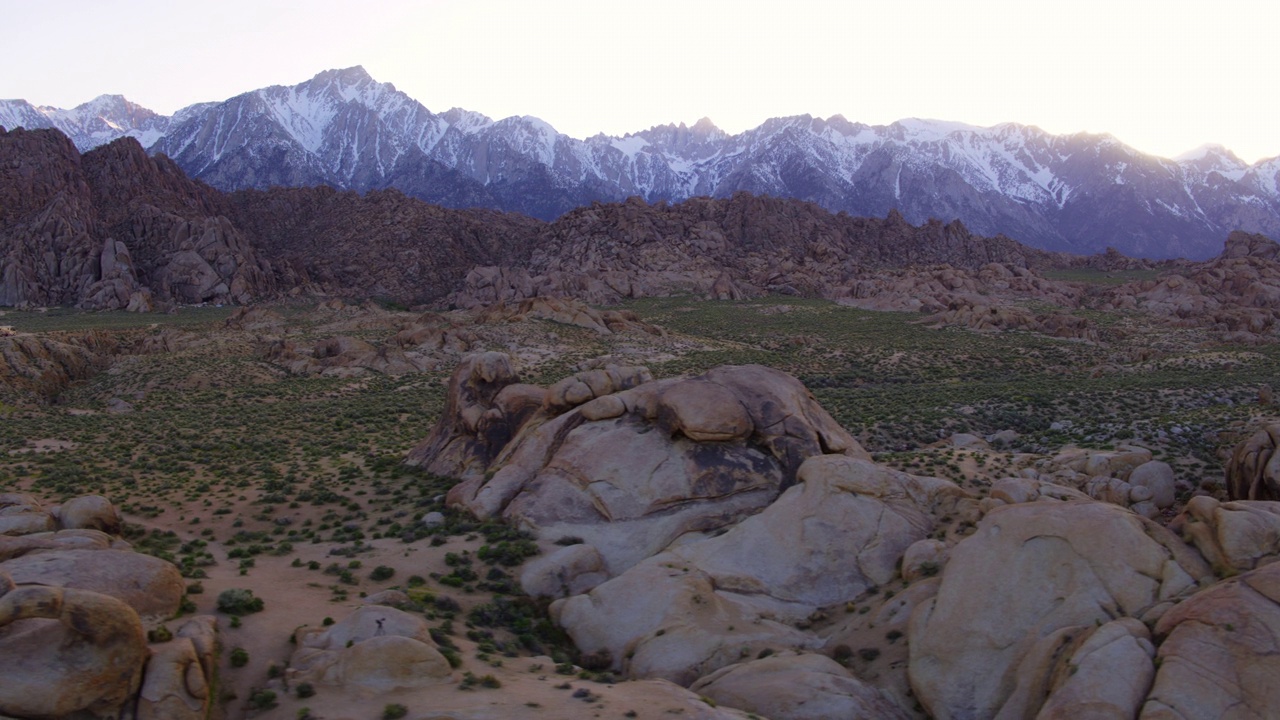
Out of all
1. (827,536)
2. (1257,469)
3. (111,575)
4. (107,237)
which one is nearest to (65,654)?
(111,575)

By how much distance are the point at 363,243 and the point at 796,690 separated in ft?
466

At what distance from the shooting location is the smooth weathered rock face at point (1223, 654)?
36.8 feet

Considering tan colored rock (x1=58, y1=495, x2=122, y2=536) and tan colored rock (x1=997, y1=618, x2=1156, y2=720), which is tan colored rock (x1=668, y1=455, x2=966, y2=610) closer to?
tan colored rock (x1=997, y1=618, x2=1156, y2=720)

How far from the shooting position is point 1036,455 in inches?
1206

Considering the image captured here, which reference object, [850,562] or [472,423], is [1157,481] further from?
[472,423]

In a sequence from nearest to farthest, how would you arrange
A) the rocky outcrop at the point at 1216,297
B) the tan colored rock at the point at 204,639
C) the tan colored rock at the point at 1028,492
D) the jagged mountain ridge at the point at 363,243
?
the tan colored rock at the point at 204,639 < the tan colored rock at the point at 1028,492 < the rocky outcrop at the point at 1216,297 < the jagged mountain ridge at the point at 363,243

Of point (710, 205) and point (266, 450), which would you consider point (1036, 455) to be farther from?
point (710, 205)

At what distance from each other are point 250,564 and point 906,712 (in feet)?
55.6

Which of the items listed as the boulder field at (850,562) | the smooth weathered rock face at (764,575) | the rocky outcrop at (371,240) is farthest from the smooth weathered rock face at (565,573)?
the rocky outcrop at (371,240)

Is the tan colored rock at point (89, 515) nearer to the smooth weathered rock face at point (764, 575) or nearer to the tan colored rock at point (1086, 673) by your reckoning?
the smooth weathered rock face at point (764, 575)

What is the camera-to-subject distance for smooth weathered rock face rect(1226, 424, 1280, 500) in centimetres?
1967

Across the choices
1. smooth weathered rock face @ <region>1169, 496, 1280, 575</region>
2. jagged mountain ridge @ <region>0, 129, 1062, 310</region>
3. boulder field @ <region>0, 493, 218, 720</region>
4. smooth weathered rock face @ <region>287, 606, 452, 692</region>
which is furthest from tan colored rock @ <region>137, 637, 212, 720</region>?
jagged mountain ridge @ <region>0, 129, 1062, 310</region>

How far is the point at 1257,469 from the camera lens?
20.6 m

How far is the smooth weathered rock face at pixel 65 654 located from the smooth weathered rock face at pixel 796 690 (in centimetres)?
1004
